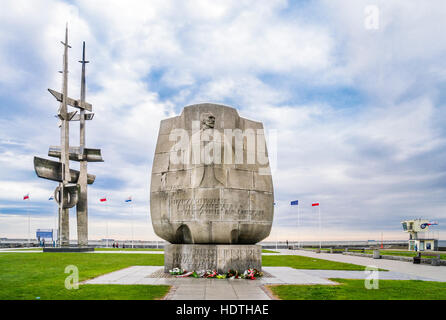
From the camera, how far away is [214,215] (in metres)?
12.7

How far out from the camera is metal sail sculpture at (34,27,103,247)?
33.0m

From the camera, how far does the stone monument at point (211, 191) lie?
12.8 meters

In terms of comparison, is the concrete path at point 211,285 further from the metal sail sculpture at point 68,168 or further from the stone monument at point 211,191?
the metal sail sculpture at point 68,168

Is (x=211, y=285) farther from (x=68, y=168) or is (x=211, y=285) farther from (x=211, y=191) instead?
(x=68, y=168)

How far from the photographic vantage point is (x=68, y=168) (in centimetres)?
3397

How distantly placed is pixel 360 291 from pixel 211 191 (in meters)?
5.48

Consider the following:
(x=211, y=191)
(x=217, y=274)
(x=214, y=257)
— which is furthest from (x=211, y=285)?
(x=211, y=191)

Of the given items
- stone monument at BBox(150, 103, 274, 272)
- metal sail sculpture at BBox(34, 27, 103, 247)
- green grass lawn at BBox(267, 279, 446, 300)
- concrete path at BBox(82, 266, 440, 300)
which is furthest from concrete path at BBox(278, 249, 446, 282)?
metal sail sculpture at BBox(34, 27, 103, 247)

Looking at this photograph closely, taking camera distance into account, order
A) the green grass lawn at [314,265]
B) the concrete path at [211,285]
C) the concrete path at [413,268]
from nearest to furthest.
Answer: the concrete path at [211,285] < the concrete path at [413,268] < the green grass lawn at [314,265]

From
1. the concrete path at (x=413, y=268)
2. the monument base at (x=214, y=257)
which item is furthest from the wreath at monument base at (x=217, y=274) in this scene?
the concrete path at (x=413, y=268)

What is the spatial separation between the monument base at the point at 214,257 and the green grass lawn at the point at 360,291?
2355 mm
